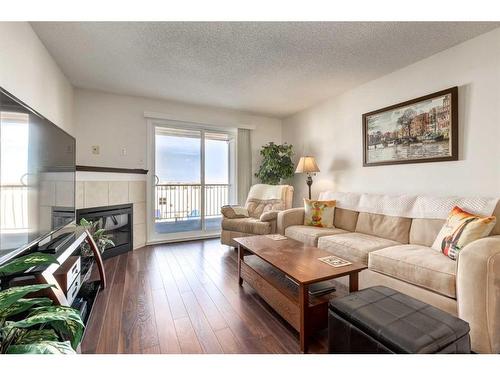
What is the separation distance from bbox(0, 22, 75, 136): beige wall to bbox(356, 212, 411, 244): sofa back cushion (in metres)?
3.28

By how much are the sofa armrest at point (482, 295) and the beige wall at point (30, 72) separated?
307cm

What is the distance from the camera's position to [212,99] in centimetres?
352

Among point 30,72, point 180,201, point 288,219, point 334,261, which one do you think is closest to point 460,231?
point 334,261

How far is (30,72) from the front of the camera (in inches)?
75.5

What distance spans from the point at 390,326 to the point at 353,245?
1.16 metres

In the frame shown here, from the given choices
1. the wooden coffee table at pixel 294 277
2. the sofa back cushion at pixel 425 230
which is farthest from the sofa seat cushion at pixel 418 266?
the wooden coffee table at pixel 294 277

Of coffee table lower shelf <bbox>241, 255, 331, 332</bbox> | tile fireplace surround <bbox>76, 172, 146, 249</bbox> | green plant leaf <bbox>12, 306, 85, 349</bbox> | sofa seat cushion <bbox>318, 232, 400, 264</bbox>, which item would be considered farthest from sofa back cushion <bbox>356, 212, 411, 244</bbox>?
tile fireplace surround <bbox>76, 172, 146, 249</bbox>

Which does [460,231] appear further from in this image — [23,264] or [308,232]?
[23,264]

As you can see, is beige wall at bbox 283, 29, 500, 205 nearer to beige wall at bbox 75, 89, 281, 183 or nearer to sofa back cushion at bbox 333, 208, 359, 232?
sofa back cushion at bbox 333, 208, 359, 232

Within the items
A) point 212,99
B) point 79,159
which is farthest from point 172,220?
point 212,99

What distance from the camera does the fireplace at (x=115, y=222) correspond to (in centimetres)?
286

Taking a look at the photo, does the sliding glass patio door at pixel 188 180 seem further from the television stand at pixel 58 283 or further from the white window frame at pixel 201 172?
the television stand at pixel 58 283

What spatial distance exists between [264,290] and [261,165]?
113 inches

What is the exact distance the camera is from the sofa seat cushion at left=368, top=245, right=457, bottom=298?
1.42m
